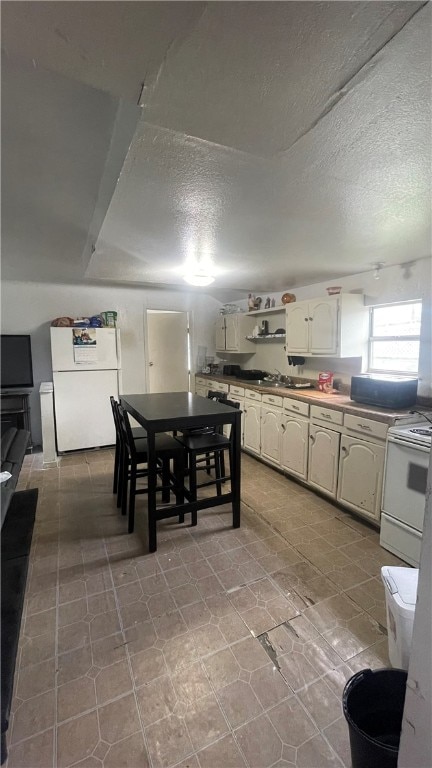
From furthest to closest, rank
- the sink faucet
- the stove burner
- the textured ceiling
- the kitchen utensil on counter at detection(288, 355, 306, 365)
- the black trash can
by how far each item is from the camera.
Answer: the sink faucet, the kitchen utensil on counter at detection(288, 355, 306, 365), the stove burner, the black trash can, the textured ceiling

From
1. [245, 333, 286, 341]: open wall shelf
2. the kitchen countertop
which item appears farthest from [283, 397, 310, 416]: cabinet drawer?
[245, 333, 286, 341]: open wall shelf

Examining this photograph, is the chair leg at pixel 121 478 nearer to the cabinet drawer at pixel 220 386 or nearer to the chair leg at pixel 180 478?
the chair leg at pixel 180 478

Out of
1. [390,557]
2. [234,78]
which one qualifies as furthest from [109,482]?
[234,78]

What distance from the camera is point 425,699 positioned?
75 centimetres

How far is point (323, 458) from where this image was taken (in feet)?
9.63

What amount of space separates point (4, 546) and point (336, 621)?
2171 millimetres

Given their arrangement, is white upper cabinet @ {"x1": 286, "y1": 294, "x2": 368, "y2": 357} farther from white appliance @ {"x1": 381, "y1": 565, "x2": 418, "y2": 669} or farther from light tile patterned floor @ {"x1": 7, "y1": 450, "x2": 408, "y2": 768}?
white appliance @ {"x1": 381, "y1": 565, "x2": 418, "y2": 669}

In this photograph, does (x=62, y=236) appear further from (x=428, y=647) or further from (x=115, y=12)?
(x=428, y=647)

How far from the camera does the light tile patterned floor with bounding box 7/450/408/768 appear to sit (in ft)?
3.83

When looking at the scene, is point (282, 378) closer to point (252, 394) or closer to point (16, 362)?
point (252, 394)

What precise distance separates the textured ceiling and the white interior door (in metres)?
3.26

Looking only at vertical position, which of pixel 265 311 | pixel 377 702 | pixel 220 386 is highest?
pixel 265 311

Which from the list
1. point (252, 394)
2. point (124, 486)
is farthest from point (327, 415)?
point (124, 486)

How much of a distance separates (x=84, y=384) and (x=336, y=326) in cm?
310
